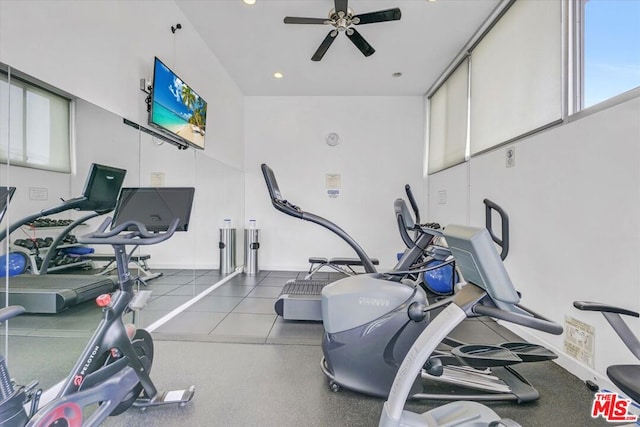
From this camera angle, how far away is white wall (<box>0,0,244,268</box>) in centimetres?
161

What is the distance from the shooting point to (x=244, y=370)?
2059 mm

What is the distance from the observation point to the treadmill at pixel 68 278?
1684mm

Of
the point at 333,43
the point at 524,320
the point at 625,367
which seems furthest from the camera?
the point at 333,43

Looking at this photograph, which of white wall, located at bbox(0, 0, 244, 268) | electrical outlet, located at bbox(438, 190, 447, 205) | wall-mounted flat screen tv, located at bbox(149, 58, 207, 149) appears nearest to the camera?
white wall, located at bbox(0, 0, 244, 268)

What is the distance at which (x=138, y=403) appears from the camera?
1.60 meters

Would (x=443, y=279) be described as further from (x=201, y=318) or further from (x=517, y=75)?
(x=201, y=318)

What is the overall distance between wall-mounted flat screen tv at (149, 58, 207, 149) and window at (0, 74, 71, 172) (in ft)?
2.87

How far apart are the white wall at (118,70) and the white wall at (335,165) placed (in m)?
1.26

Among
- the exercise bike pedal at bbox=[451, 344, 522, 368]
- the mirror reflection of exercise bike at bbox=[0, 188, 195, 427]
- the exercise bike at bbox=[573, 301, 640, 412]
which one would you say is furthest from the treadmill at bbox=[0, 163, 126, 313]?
the exercise bike at bbox=[573, 301, 640, 412]

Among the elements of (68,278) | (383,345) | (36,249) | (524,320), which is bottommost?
(383,345)

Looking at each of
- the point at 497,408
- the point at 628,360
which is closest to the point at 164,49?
the point at 497,408

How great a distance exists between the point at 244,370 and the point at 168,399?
53 cm

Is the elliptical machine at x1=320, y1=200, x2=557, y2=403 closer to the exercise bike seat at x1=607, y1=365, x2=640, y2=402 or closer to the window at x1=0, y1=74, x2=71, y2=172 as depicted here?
the exercise bike seat at x1=607, y1=365, x2=640, y2=402

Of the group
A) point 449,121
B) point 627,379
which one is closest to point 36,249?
point 627,379
